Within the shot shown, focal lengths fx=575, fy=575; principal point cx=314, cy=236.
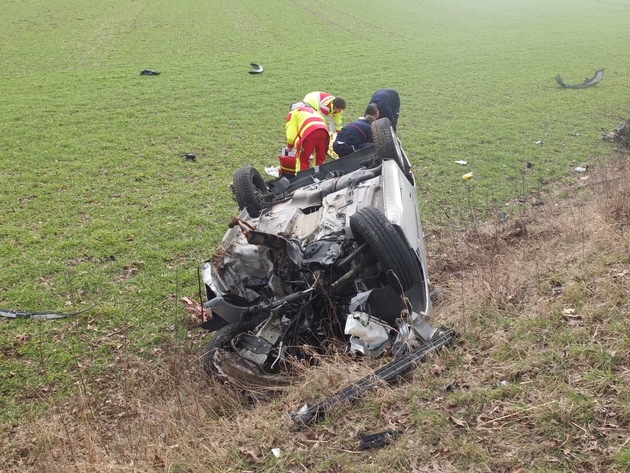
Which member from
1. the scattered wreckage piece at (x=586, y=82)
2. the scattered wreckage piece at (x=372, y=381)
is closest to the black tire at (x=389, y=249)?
the scattered wreckage piece at (x=372, y=381)

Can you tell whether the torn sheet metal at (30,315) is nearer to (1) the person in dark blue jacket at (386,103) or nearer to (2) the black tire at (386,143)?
(2) the black tire at (386,143)

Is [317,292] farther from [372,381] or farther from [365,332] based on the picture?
[372,381]

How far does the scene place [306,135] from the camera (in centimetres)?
786

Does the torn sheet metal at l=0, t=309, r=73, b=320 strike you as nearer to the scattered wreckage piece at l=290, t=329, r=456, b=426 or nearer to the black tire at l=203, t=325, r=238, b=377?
the black tire at l=203, t=325, r=238, b=377

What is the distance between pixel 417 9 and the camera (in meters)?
36.6

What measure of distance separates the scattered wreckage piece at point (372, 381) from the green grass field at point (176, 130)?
7.46 feet

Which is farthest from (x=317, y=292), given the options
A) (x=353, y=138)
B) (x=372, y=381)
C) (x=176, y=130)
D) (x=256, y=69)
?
(x=256, y=69)

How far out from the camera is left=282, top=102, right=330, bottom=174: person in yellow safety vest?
7883 mm

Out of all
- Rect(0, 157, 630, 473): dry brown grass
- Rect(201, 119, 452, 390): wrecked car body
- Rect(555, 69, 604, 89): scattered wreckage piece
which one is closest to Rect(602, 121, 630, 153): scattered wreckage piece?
Rect(555, 69, 604, 89): scattered wreckage piece

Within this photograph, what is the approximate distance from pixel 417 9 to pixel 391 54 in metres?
16.3

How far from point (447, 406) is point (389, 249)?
1285 millimetres

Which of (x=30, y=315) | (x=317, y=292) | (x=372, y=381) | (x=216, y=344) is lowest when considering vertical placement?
(x=30, y=315)

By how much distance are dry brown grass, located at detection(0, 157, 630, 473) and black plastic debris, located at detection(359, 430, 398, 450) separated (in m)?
0.05

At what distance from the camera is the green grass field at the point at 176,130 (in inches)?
242
